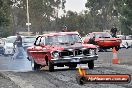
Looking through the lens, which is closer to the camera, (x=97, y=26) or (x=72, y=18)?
(x=72, y=18)

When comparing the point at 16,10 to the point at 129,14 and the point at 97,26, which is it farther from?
the point at 129,14

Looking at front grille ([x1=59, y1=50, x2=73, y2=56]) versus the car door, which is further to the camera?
the car door

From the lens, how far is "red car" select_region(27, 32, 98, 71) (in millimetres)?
16562

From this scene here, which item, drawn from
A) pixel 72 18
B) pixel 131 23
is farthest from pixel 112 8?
pixel 131 23

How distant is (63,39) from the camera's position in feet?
58.0

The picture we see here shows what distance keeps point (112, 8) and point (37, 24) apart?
16477mm

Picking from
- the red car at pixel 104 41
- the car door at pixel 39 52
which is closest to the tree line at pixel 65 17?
the red car at pixel 104 41

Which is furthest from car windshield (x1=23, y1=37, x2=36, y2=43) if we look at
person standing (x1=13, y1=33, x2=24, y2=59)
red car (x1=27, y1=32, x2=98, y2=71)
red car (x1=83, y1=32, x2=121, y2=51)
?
red car (x1=27, y1=32, x2=98, y2=71)

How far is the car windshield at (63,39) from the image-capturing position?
1758 centimetres

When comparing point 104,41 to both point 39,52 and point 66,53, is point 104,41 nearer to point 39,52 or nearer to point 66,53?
point 39,52

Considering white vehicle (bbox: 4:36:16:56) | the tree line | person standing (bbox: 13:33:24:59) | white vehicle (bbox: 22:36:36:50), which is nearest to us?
person standing (bbox: 13:33:24:59)

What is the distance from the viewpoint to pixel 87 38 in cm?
3559

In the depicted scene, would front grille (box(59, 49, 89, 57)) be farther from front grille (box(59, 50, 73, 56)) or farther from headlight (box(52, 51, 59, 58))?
headlight (box(52, 51, 59, 58))

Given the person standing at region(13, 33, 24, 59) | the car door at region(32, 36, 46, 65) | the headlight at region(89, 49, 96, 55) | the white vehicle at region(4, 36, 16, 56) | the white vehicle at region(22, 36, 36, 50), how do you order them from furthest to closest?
the white vehicle at region(4, 36, 16, 56) → the white vehicle at region(22, 36, 36, 50) → the person standing at region(13, 33, 24, 59) → the car door at region(32, 36, 46, 65) → the headlight at region(89, 49, 96, 55)
